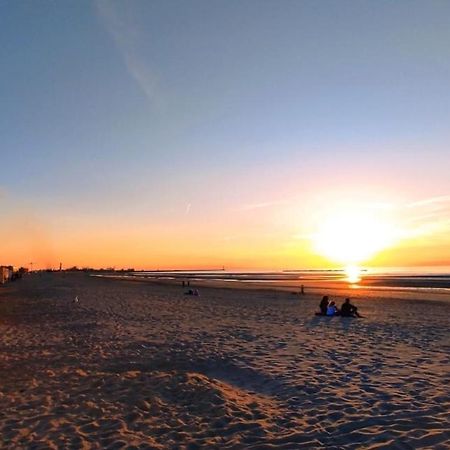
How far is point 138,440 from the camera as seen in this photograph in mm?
7578

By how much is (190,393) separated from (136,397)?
121 centimetres

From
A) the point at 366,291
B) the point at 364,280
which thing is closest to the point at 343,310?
the point at 366,291

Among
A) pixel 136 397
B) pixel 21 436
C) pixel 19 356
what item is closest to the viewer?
pixel 21 436

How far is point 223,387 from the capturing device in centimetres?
1062

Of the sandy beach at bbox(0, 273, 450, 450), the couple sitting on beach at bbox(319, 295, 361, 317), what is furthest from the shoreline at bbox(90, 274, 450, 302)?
the sandy beach at bbox(0, 273, 450, 450)

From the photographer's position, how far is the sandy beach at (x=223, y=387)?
7.73 metres

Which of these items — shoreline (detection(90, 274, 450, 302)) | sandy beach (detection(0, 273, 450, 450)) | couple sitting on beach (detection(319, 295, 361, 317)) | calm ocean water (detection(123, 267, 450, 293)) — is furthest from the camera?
calm ocean water (detection(123, 267, 450, 293))

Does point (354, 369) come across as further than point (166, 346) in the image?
No

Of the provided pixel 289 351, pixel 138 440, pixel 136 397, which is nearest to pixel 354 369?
pixel 289 351

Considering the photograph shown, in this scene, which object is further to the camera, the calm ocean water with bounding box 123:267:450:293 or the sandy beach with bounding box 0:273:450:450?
the calm ocean water with bounding box 123:267:450:293

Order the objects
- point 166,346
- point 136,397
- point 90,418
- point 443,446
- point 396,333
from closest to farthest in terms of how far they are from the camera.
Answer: point 443,446 < point 90,418 < point 136,397 < point 166,346 < point 396,333

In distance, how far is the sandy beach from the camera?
7.73 m

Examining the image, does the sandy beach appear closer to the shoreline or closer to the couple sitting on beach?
the couple sitting on beach

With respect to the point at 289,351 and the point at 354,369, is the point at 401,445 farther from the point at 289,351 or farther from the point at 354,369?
the point at 289,351
